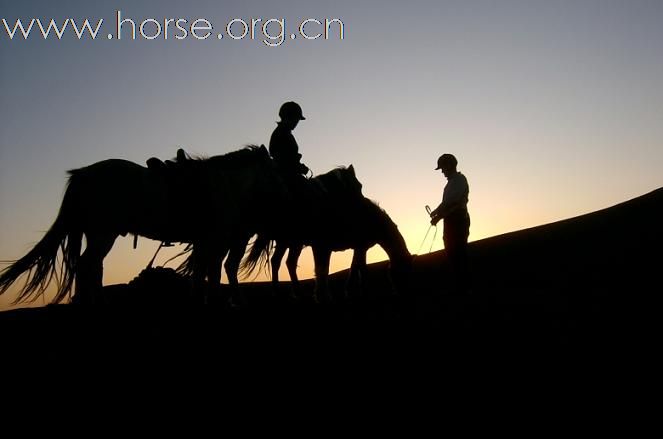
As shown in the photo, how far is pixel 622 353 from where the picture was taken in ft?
12.8

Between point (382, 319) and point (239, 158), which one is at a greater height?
point (239, 158)

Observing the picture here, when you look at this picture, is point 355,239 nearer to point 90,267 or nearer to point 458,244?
point 458,244

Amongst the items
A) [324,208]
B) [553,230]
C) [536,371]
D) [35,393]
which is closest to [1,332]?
[35,393]

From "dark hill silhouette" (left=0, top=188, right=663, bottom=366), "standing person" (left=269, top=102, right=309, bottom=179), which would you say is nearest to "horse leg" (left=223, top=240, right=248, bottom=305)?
"dark hill silhouette" (left=0, top=188, right=663, bottom=366)

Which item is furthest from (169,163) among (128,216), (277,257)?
(277,257)

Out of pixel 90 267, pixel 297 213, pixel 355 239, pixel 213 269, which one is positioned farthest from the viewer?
pixel 355 239

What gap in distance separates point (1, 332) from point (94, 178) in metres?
2.03

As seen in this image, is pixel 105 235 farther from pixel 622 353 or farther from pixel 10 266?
pixel 622 353

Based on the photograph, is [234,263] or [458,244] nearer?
[234,263]

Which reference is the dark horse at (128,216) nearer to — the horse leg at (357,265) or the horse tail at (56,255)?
the horse tail at (56,255)

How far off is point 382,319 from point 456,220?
293 centimetres

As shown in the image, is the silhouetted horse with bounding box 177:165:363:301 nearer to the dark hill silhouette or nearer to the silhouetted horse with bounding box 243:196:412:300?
the silhouetted horse with bounding box 243:196:412:300

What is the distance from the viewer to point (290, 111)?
8734 millimetres

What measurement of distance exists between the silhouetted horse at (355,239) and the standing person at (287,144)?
101 cm
